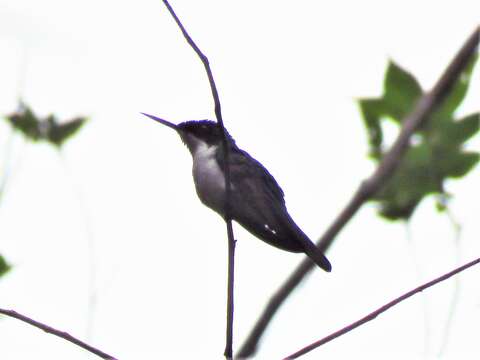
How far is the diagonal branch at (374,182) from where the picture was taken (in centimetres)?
315

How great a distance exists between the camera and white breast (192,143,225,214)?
16.4 ft

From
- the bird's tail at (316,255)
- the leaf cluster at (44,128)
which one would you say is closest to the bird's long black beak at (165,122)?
the leaf cluster at (44,128)

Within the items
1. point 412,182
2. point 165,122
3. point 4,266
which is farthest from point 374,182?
point 165,122

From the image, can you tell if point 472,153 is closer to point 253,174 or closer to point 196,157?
point 253,174

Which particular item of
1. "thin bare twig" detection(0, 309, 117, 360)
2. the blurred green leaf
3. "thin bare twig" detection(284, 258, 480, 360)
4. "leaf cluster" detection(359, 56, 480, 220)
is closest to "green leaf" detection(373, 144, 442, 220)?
"leaf cluster" detection(359, 56, 480, 220)

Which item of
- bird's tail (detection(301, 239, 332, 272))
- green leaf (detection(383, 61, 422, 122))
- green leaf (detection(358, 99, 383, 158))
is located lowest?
bird's tail (detection(301, 239, 332, 272))

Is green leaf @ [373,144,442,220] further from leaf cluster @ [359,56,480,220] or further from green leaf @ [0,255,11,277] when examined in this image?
green leaf @ [0,255,11,277]

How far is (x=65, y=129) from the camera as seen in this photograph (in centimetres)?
455

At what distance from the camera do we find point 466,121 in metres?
3.91

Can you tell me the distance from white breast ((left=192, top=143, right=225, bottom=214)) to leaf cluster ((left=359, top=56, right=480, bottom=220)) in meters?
1.09

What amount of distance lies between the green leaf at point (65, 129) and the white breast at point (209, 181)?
0.88 m

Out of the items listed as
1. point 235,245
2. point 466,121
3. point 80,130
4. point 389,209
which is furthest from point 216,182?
point 235,245

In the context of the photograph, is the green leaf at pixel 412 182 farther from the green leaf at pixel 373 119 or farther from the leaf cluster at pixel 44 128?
the leaf cluster at pixel 44 128

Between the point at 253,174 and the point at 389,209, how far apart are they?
1318 millimetres
